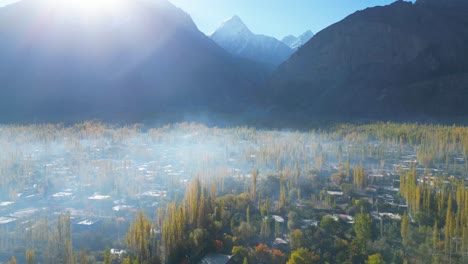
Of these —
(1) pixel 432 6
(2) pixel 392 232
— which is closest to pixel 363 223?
(2) pixel 392 232

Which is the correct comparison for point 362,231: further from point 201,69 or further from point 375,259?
point 201,69

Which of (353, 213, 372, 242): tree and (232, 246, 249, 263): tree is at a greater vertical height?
(353, 213, 372, 242): tree

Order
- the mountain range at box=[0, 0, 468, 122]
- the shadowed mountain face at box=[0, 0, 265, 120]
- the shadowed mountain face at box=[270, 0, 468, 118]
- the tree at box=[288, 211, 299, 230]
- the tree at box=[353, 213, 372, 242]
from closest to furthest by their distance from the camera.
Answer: the tree at box=[353, 213, 372, 242]
the tree at box=[288, 211, 299, 230]
the shadowed mountain face at box=[270, 0, 468, 118]
the mountain range at box=[0, 0, 468, 122]
the shadowed mountain face at box=[0, 0, 265, 120]

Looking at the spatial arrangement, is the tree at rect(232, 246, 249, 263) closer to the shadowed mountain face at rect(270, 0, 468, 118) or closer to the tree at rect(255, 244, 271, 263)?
the tree at rect(255, 244, 271, 263)

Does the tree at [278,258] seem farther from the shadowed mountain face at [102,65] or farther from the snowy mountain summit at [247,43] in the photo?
the snowy mountain summit at [247,43]

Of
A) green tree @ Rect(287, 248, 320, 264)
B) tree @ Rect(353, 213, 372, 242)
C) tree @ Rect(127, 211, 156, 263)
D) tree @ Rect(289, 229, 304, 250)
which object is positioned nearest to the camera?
green tree @ Rect(287, 248, 320, 264)

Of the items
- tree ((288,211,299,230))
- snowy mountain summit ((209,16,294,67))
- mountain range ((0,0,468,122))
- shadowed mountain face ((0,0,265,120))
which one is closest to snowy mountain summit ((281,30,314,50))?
snowy mountain summit ((209,16,294,67))
